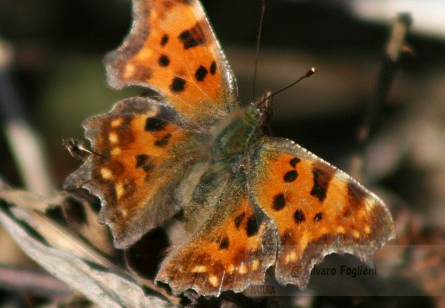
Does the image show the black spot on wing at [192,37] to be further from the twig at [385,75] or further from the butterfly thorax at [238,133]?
the twig at [385,75]

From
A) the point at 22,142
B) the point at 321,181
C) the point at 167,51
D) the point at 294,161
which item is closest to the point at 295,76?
the point at 22,142

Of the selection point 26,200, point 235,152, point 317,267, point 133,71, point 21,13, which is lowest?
point 317,267

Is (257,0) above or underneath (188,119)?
above

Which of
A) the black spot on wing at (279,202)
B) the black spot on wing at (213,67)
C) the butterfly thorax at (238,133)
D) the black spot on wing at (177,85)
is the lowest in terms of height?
the black spot on wing at (279,202)

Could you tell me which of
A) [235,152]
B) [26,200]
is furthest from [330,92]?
[26,200]

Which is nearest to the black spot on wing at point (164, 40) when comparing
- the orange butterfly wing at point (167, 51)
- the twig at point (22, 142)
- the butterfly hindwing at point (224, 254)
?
the orange butterfly wing at point (167, 51)

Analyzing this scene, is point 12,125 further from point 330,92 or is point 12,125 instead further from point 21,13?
point 330,92
